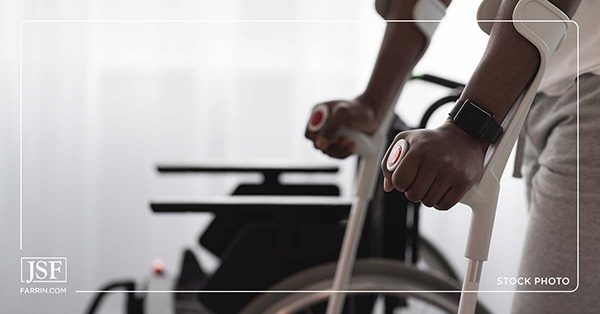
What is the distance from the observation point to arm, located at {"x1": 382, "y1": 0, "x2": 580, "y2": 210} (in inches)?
18.3

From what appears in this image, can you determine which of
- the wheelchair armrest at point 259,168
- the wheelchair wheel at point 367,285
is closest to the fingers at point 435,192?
the wheelchair wheel at point 367,285

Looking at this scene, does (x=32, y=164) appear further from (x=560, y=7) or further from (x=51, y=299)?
(x=560, y=7)

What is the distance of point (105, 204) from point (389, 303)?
453 millimetres

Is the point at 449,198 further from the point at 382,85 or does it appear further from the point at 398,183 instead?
the point at 382,85

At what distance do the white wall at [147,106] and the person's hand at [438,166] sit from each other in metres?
0.11

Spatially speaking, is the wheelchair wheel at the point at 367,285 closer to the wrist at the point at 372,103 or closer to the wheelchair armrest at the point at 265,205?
the wheelchair armrest at the point at 265,205

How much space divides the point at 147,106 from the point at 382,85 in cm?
34

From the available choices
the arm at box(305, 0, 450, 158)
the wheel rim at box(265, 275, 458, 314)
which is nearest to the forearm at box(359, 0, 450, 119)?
the arm at box(305, 0, 450, 158)

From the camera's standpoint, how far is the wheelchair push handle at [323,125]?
69 centimetres

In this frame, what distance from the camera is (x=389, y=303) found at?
1.07 metres

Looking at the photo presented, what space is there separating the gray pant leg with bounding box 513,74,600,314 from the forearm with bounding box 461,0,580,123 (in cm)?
10

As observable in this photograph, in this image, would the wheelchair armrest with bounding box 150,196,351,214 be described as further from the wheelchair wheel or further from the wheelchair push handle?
the wheelchair push handle

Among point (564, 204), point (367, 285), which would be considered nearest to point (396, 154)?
point (564, 204)

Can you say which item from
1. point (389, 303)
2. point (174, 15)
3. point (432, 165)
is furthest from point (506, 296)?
point (389, 303)
